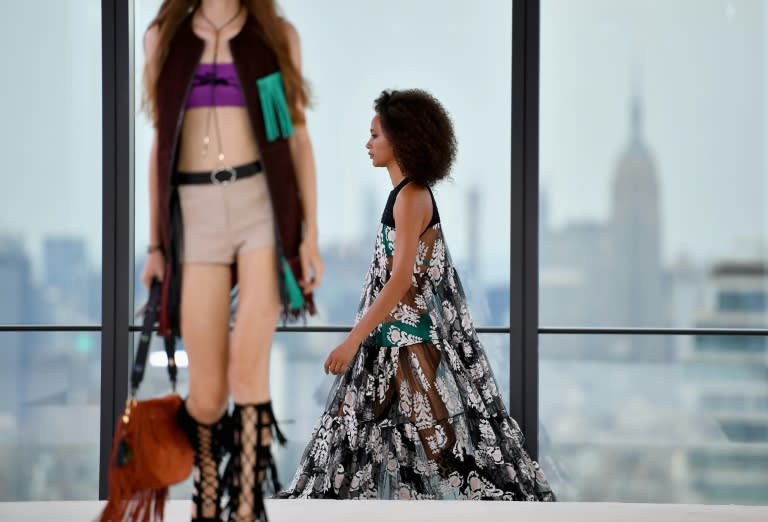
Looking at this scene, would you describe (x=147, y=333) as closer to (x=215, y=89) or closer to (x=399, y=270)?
(x=215, y=89)

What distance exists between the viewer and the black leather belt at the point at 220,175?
165cm

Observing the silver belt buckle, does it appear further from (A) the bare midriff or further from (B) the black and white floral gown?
(B) the black and white floral gown

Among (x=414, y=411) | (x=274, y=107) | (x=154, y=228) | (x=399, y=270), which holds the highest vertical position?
(x=274, y=107)

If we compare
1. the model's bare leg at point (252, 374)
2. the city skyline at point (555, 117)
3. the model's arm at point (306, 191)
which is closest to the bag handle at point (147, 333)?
the model's bare leg at point (252, 374)

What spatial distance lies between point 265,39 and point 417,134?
1.35 metres

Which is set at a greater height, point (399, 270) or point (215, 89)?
point (215, 89)

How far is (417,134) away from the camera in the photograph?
3002 millimetres

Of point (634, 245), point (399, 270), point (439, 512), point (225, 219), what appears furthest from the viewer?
point (634, 245)

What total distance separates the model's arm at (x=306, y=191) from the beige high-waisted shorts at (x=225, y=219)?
68mm

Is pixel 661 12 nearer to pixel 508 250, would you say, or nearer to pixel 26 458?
pixel 508 250

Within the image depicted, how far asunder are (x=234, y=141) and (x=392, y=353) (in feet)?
5.04

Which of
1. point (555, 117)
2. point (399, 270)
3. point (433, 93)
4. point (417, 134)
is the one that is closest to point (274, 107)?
point (399, 270)

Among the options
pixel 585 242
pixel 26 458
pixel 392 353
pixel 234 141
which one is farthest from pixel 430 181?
pixel 26 458

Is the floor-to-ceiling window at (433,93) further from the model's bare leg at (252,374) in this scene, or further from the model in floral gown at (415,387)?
the model's bare leg at (252,374)
